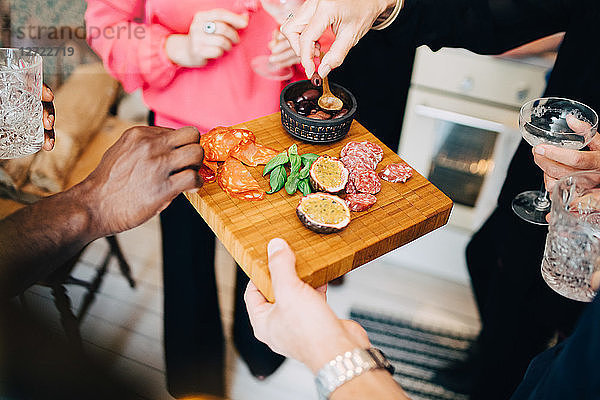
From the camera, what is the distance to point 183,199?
1.53 metres

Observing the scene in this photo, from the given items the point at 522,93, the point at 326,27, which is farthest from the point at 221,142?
the point at 522,93

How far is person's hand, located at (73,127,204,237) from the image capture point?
1112 millimetres

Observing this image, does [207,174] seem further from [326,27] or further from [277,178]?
[326,27]

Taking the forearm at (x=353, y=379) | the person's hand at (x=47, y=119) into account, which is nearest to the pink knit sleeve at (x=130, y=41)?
the person's hand at (x=47, y=119)

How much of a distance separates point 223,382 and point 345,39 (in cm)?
143

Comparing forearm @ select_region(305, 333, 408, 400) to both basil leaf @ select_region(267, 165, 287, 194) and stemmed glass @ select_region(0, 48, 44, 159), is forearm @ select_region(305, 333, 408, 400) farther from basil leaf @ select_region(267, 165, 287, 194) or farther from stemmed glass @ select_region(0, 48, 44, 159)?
stemmed glass @ select_region(0, 48, 44, 159)

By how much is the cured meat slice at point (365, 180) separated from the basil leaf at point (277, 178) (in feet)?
0.54

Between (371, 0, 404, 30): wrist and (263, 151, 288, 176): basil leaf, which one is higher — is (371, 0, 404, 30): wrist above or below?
above

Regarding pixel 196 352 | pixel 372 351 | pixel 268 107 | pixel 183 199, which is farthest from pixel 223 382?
pixel 372 351

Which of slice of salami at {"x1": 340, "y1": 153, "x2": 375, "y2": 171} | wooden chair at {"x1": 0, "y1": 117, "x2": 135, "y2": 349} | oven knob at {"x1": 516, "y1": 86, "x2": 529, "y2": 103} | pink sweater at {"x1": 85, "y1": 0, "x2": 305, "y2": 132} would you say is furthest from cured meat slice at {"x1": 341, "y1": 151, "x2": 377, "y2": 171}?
oven knob at {"x1": 516, "y1": 86, "x2": 529, "y2": 103}

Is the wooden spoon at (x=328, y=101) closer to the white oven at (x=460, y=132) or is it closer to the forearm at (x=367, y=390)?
the forearm at (x=367, y=390)

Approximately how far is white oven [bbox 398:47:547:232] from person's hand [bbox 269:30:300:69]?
0.97m

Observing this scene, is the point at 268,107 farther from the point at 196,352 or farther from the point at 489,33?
the point at 196,352

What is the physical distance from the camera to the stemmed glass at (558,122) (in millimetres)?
1307
